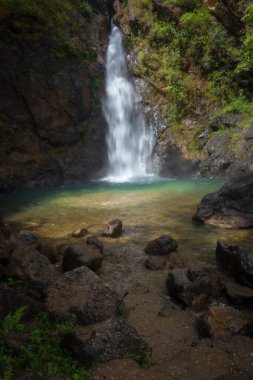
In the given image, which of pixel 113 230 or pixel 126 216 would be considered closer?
pixel 113 230

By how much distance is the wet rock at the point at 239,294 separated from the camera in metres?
4.64

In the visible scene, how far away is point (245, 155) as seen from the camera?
1583cm

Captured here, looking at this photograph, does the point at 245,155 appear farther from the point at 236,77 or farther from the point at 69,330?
the point at 69,330

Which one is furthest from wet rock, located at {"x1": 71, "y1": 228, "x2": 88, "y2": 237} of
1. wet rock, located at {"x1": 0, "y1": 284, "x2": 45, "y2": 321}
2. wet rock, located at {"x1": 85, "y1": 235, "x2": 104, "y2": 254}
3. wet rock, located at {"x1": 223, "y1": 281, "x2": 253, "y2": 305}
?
wet rock, located at {"x1": 223, "y1": 281, "x2": 253, "y2": 305}

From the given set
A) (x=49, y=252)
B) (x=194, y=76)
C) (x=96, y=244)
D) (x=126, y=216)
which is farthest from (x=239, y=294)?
(x=194, y=76)

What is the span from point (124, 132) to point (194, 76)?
203 inches

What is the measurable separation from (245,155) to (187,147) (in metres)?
3.36

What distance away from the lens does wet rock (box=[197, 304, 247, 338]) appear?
3762 millimetres

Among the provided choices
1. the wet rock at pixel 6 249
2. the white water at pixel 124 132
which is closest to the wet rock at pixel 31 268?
the wet rock at pixel 6 249

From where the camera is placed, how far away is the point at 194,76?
19.2 metres

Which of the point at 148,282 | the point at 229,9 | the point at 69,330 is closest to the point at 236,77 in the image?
the point at 229,9

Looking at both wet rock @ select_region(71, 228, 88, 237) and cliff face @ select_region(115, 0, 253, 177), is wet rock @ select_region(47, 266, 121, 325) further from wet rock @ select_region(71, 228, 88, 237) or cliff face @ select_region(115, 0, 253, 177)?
cliff face @ select_region(115, 0, 253, 177)

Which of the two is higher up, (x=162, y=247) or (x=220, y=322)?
(x=162, y=247)

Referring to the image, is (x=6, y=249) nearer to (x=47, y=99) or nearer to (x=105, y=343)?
(x=105, y=343)
